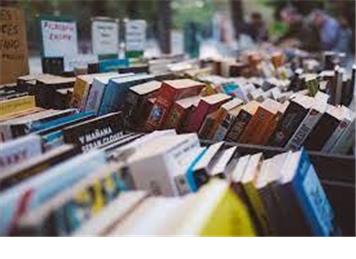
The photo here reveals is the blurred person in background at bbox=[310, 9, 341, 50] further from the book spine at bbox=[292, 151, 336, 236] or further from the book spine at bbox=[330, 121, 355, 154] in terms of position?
the book spine at bbox=[292, 151, 336, 236]

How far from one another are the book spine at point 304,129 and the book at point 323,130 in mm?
13

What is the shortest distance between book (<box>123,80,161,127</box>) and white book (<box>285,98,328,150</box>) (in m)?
A: 0.63

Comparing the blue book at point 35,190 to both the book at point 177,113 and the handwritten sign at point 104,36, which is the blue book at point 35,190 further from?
the handwritten sign at point 104,36

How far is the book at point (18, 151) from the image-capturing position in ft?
4.26

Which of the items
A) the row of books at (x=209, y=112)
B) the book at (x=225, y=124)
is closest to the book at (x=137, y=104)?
the row of books at (x=209, y=112)

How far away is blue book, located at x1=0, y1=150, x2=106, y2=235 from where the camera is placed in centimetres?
103

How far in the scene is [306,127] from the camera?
1912 millimetres

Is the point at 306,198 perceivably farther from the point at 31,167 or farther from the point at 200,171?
the point at 31,167

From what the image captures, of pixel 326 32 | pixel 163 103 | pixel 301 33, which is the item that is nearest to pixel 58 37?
pixel 163 103

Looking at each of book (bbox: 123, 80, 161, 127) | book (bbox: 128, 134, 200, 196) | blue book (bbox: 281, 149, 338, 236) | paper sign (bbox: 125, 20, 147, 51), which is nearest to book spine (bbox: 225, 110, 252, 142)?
book (bbox: 123, 80, 161, 127)

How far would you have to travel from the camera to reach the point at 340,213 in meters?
1.68

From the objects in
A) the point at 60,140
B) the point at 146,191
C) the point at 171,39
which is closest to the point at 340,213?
the point at 146,191

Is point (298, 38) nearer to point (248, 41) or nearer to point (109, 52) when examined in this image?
point (248, 41)

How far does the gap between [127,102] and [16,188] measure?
1155mm
